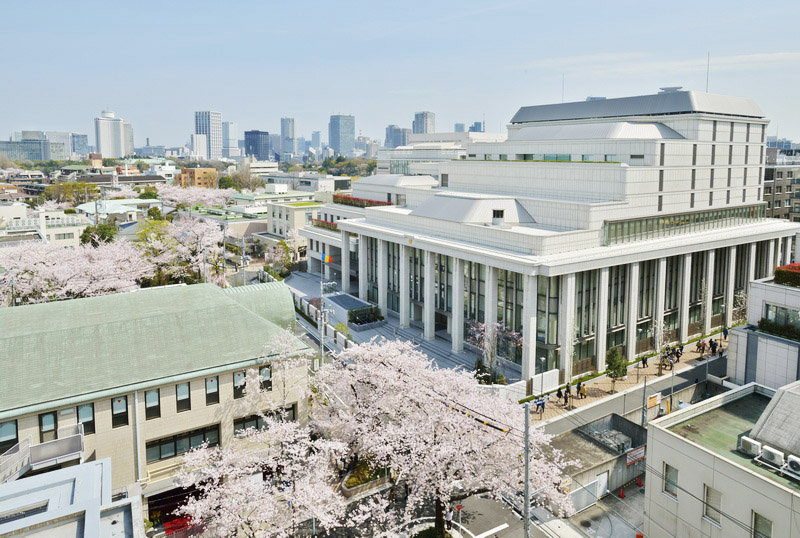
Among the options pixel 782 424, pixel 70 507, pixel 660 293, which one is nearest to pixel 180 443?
pixel 70 507

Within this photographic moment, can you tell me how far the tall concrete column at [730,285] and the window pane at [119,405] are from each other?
5135 centimetres

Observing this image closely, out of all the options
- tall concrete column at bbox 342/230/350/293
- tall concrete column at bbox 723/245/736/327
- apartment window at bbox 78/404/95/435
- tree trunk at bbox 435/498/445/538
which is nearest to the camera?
tree trunk at bbox 435/498/445/538

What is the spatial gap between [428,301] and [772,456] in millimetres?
30875

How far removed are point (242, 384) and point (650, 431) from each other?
19.8 metres

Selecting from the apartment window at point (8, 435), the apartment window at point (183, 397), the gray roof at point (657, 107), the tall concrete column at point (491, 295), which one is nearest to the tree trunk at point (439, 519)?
the apartment window at point (183, 397)

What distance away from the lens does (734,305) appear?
54.5m

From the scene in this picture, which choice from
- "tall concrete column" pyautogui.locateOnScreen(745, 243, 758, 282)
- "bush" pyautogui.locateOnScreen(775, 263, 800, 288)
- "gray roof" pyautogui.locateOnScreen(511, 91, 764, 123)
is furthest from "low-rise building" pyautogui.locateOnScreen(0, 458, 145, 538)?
"tall concrete column" pyautogui.locateOnScreen(745, 243, 758, 282)

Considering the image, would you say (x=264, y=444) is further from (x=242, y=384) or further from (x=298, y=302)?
(x=298, y=302)

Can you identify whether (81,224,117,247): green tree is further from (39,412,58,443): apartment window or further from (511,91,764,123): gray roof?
(511,91,764,123): gray roof

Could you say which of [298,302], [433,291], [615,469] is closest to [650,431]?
[615,469]

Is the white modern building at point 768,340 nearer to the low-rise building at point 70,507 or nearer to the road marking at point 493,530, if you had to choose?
the road marking at point 493,530

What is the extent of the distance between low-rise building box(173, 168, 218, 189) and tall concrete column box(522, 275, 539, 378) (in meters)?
171

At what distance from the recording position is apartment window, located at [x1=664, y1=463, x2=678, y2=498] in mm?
23500

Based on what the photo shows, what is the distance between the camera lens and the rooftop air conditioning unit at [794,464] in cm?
2061
